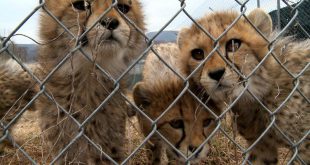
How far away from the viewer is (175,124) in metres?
2.86

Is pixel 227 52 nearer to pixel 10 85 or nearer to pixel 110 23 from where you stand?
pixel 110 23

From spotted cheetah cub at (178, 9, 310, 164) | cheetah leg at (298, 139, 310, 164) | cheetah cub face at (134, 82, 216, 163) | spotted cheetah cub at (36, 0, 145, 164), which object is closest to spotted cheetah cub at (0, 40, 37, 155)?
spotted cheetah cub at (36, 0, 145, 164)

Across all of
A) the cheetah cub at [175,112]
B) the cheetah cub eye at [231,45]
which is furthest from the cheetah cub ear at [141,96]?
the cheetah cub eye at [231,45]

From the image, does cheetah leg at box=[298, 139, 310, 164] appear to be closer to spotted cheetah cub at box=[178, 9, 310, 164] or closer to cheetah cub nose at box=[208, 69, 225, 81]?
spotted cheetah cub at box=[178, 9, 310, 164]

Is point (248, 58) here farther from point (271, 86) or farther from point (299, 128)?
point (299, 128)

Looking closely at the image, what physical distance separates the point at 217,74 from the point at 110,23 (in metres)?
0.69

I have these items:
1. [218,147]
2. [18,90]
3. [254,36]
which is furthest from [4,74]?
[254,36]

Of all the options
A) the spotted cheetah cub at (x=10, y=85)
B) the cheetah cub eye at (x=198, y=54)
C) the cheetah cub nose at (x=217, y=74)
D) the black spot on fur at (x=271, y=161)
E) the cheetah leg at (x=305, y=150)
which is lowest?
the black spot on fur at (x=271, y=161)

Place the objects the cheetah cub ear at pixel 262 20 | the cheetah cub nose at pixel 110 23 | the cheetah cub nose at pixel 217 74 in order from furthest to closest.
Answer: the cheetah cub ear at pixel 262 20, the cheetah cub nose at pixel 217 74, the cheetah cub nose at pixel 110 23

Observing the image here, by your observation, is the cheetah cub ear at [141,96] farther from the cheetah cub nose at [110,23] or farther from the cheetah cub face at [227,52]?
the cheetah cub nose at [110,23]

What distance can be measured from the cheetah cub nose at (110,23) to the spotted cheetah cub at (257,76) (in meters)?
0.60

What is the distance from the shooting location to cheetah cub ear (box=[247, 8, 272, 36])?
309 centimetres

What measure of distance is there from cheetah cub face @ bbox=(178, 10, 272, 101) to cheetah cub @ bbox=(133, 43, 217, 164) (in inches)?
5.5

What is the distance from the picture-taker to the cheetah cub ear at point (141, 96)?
3113 millimetres
